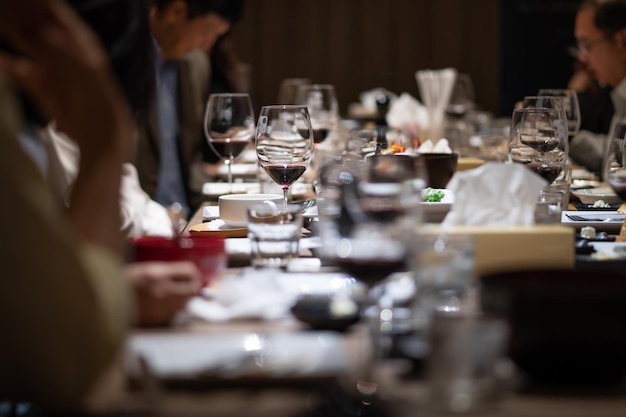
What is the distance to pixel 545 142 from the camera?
2.51 meters

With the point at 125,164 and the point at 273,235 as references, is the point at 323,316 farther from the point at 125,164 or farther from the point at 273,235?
the point at 125,164

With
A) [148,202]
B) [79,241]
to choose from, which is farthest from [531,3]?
[79,241]

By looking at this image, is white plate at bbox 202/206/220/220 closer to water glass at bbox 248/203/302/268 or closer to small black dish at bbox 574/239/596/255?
water glass at bbox 248/203/302/268

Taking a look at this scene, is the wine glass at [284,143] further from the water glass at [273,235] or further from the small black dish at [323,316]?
the small black dish at [323,316]

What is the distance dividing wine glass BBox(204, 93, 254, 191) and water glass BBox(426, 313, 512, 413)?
197 centimetres

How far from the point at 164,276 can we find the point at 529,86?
8525mm

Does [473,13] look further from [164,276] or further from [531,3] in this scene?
[164,276]

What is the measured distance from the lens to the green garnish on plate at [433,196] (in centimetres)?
233

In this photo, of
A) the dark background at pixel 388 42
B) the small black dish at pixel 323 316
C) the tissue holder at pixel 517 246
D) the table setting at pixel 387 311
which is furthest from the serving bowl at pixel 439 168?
the dark background at pixel 388 42

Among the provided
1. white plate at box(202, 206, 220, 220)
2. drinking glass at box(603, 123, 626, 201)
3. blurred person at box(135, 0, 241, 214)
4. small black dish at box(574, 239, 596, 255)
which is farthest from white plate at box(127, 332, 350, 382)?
blurred person at box(135, 0, 241, 214)

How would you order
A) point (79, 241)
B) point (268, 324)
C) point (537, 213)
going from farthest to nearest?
point (537, 213)
point (268, 324)
point (79, 241)

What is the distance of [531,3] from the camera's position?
30.9 ft

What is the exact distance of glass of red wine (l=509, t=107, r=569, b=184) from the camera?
2504 mm

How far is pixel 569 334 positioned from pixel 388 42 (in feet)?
28.0
